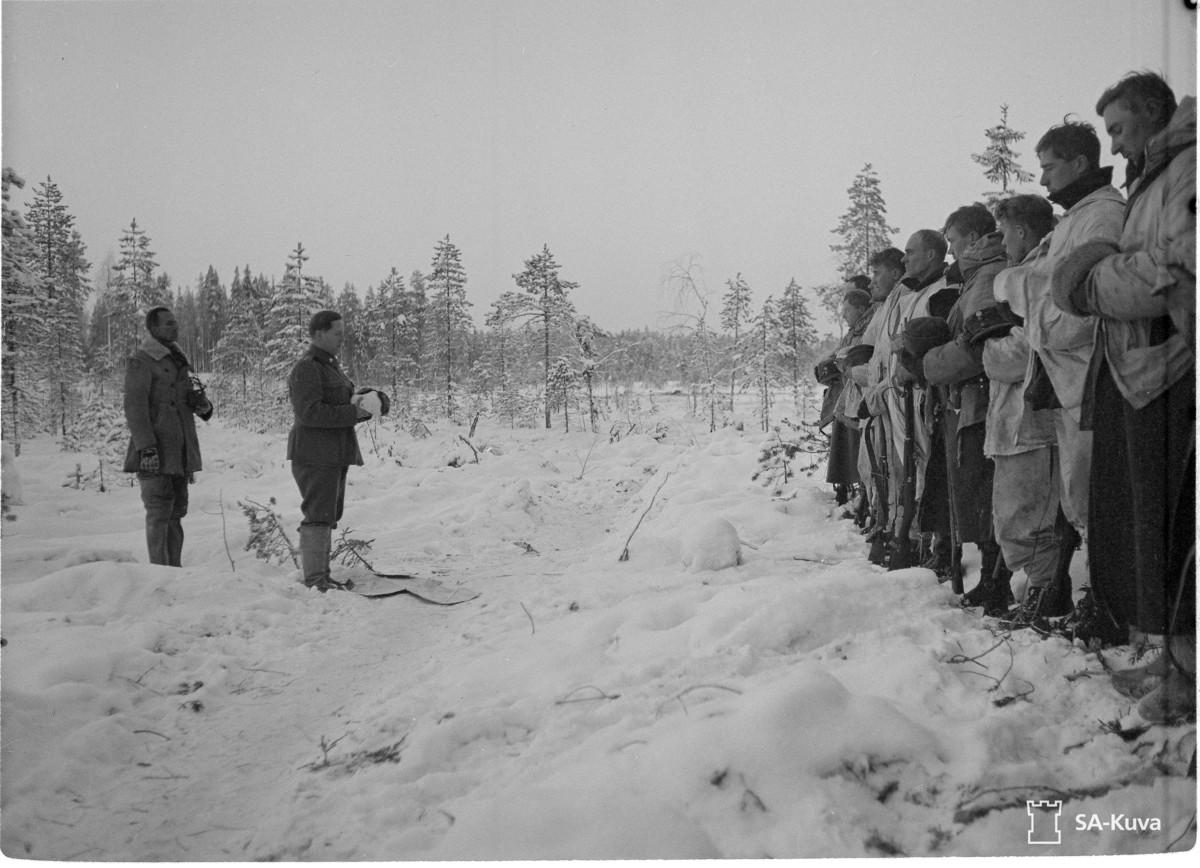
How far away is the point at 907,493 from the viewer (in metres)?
3.88

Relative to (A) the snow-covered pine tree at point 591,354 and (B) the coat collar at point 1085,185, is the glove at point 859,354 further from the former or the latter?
(A) the snow-covered pine tree at point 591,354

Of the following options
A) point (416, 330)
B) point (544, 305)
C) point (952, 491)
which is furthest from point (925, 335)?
point (416, 330)

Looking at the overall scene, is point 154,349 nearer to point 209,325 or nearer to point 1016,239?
point 1016,239

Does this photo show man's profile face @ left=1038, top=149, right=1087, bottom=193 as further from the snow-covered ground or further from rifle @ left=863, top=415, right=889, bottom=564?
rifle @ left=863, top=415, right=889, bottom=564

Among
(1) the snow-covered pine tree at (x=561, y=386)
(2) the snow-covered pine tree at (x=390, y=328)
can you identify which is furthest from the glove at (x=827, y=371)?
(2) the snow-covered pine tree at (x=390, y=328)

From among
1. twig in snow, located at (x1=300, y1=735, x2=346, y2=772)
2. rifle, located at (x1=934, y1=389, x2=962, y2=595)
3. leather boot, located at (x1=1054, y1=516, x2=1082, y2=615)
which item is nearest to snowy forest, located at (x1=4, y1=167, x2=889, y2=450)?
rifle, located at (x1=934, y1=389, x2=962, y2=595)

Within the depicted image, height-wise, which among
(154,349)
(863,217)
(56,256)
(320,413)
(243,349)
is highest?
(243,349)

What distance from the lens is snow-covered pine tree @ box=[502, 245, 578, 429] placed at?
290 inches

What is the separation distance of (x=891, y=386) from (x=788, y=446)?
2.99m

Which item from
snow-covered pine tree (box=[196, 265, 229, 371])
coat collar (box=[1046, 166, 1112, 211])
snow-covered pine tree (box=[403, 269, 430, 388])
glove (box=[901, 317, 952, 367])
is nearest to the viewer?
coat collar (box=[1046, 166, 1112, 211])

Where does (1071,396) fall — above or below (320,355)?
below

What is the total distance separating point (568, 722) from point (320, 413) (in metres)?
3.27

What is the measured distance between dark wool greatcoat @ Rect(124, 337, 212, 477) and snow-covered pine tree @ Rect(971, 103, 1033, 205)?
18.6ft

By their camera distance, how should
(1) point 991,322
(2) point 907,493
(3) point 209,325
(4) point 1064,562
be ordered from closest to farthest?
(4) point 1064,562 → (1) point 991,322 → (2) point 907,493 → (3) point 209,325
